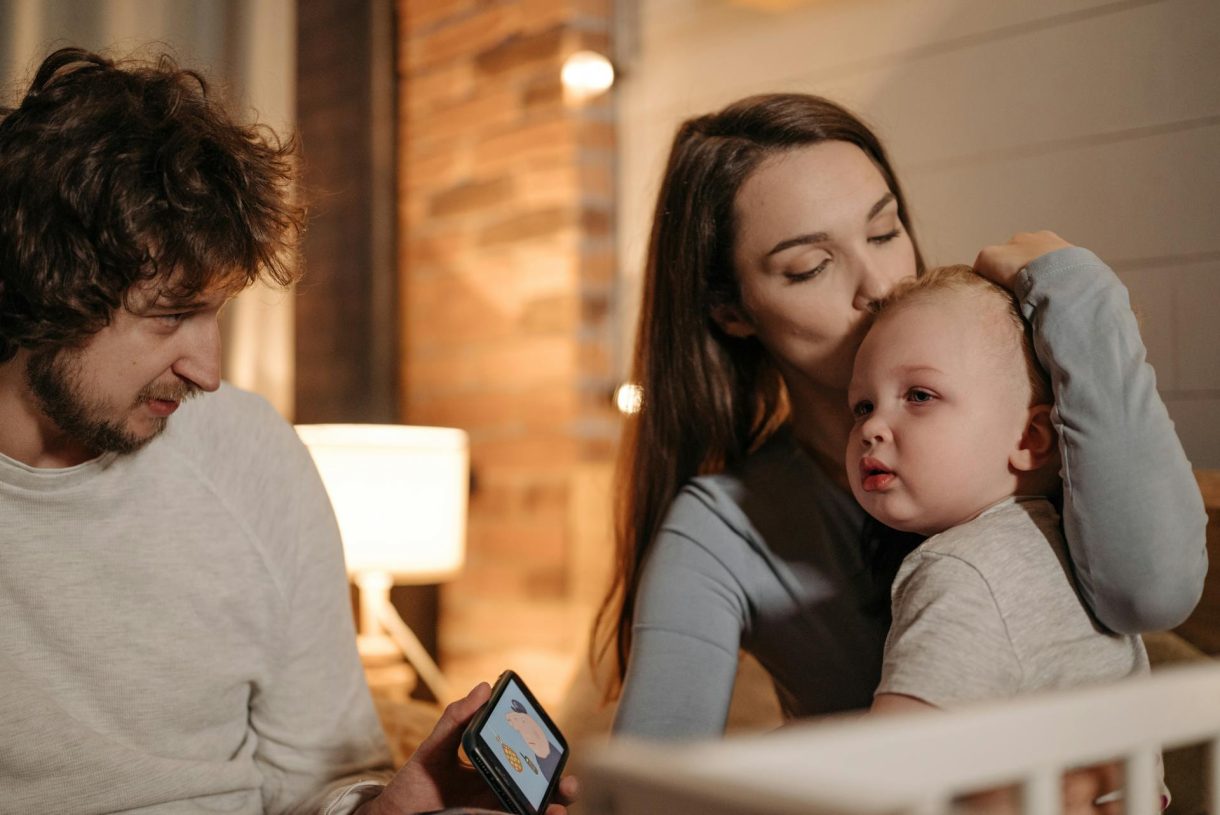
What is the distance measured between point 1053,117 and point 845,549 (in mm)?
888

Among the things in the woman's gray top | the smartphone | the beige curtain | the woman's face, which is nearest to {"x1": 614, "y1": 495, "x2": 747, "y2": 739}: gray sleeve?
the woman's gray top

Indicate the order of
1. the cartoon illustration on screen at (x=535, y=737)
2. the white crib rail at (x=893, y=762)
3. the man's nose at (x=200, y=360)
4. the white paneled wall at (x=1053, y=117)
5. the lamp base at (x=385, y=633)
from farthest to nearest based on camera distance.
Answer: the lamp base at (x=385, y=633) < the white paneled wall at (x=1053, y=117) < the man's nose at (x=200, y=360) < the cartoon illustration on screen at (x=535, y=737) < the white crib rail at (x=893, y=762)

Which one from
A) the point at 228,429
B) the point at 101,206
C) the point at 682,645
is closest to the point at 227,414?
the point at 228,429

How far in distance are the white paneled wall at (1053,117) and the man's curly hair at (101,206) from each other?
106 cm

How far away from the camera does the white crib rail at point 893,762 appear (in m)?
0.38

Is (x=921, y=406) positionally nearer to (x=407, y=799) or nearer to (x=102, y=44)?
(x=407, y=799)

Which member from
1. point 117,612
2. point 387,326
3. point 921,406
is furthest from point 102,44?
point 921,406

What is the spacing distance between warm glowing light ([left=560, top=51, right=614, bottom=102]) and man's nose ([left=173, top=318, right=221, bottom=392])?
1505 mm

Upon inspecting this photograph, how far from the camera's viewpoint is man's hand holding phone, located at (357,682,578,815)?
104 cm

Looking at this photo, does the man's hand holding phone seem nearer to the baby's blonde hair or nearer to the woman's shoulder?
the woman's shoulder

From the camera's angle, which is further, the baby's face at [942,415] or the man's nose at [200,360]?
the man's nose at [200,360]

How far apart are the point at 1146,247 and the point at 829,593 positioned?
754mm

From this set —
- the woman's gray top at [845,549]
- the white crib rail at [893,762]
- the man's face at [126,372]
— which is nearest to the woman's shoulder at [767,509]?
the woman's gray top at [845,549]

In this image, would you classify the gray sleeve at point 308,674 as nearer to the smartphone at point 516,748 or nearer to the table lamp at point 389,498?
the smartphone at point 516,748
